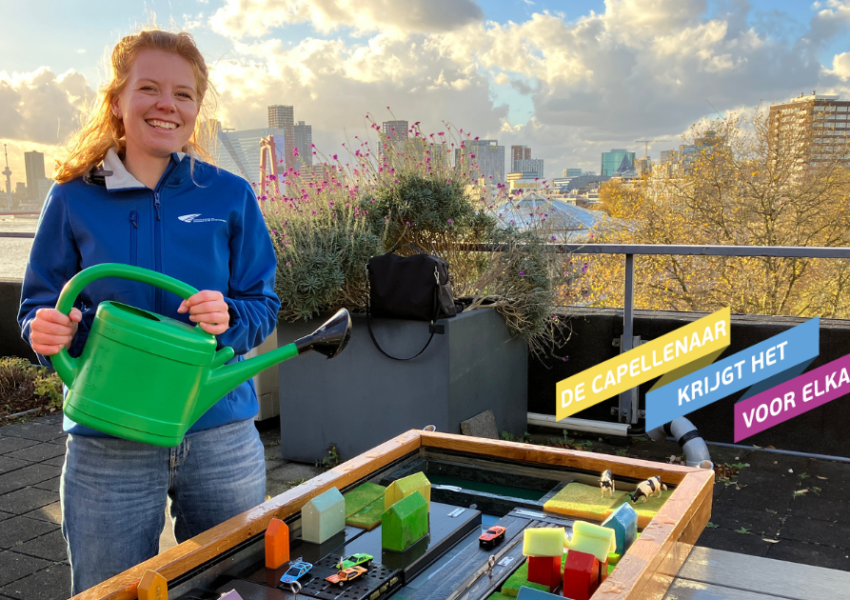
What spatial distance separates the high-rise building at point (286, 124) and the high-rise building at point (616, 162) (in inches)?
225

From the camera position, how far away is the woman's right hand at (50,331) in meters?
1.03

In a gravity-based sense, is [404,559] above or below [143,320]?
below

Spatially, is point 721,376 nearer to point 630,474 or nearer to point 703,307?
point 630,474

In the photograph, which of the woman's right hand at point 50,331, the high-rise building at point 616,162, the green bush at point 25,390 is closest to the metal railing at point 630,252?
the woman's right hand at point 50,331

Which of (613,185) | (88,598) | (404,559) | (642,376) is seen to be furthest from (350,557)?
(613,185)

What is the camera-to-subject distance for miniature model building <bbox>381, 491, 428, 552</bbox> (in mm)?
1130

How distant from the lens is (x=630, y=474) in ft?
4.84

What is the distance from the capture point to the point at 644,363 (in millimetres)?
3924

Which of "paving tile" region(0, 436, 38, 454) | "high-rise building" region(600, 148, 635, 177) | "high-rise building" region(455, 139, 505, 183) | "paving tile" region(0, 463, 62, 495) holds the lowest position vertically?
"paving tile" region(0, 436, 38, 454)

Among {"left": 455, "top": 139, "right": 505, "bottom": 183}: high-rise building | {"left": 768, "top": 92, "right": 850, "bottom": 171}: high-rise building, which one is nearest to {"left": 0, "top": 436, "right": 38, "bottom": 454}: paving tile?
{"left": 455, "top": 139, "right": 505, "bottom": 183}: high-rise building

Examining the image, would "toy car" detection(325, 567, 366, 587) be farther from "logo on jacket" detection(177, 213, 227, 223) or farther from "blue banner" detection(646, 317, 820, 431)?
"blue banner" detection(646, 317, 820, 431)

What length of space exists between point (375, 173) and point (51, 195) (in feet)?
9.73

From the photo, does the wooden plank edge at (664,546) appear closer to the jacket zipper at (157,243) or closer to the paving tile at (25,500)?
the jacket zipper at (157,243)

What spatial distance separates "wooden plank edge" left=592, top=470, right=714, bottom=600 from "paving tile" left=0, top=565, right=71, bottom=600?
197 centimetres
